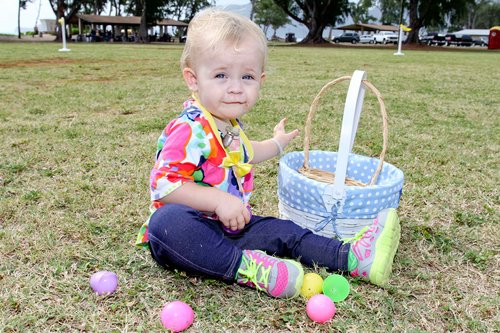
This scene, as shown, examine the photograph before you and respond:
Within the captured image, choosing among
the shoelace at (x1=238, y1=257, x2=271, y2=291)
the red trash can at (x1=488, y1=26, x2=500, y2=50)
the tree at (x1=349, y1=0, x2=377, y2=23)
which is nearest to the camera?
the shoelace at (x1=238, y1=257, x2=271, y2=291)

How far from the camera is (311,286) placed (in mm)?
1795

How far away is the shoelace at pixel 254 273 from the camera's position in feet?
5.82

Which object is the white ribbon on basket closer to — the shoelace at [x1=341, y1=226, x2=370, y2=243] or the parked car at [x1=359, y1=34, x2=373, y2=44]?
the shoelace at [x1=341, y1=226, x2=370, y2=243]

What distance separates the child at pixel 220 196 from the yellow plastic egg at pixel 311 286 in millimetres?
40

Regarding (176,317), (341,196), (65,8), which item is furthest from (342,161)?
(65,8)

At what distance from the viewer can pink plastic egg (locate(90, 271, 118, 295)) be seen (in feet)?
5.79

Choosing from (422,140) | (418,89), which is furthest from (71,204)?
(418,89)

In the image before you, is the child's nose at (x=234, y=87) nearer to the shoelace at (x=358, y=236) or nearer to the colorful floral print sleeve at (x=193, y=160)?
the colorful floral print sleeve at (x=193, y=160)

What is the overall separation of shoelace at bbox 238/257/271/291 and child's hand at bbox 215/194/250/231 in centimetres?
16

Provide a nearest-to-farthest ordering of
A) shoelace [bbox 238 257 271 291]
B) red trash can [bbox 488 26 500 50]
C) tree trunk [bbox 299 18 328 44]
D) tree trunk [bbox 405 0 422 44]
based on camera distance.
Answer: shoelace [bbox 238 257 271 291] → tree trunk [bbox 405 0 422 44] → tree trunk [bbox 299 18 328 44] → red trash can [bbox 488 26 500 50]

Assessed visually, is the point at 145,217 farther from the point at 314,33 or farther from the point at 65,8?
the point at 65,8

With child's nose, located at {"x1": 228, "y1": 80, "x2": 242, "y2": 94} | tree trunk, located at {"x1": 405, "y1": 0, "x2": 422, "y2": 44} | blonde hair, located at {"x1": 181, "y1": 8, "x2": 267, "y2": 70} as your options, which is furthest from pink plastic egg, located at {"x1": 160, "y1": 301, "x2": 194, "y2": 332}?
tree trunk, located at {"x1": 405, "y1": 0, "x2": 422, "y2": 44}

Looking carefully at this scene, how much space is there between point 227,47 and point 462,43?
54.7 meters

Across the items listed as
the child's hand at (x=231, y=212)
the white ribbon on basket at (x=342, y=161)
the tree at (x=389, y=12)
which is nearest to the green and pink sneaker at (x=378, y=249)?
the white ribbon on basket at (x=342, y=161)
